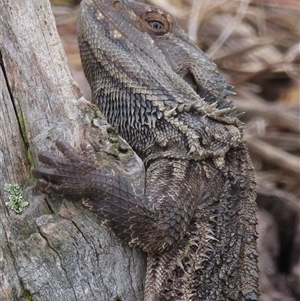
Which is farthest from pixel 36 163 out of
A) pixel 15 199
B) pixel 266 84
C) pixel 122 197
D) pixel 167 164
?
pixel 266 84

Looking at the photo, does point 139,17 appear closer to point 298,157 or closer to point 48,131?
point 48,131

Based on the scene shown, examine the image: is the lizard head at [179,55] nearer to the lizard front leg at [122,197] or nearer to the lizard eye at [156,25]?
the lizard eye at [156,25]

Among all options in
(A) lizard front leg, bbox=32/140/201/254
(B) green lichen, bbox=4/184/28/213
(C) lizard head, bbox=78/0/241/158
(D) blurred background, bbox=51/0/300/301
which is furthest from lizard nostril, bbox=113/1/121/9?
(D) blurred background, bbox=51/0/300/301

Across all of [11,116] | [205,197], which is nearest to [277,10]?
[205,197]

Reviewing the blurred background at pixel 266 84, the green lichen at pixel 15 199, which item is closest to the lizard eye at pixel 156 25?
the green lichen at pixel 15 199

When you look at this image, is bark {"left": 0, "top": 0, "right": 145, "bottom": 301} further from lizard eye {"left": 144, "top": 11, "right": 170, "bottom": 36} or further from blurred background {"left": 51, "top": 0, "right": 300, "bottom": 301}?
blurred background {"left": 51, "top": 0, "right": 300, "bottom": 301}

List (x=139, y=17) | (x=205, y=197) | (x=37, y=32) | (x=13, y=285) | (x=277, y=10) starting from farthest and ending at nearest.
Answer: (x=277, y=10) < (x=139, y=17) < (x=205, y=197) < (x=37, y=32) < (x=13, y=285)

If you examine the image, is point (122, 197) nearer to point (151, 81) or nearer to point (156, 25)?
point (151, 81)
